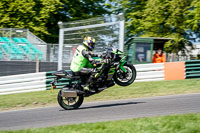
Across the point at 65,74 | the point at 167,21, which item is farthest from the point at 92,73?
the point at 167,21

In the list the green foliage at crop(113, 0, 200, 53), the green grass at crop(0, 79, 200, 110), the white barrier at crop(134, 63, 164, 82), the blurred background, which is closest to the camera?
the green grass at crop(0, 79, 200, 110)

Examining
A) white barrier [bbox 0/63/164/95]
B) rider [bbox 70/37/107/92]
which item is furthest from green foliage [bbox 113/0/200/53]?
rider [bbox 70/37/107/92]

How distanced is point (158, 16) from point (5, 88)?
37.4 feet

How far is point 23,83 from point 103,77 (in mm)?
7134

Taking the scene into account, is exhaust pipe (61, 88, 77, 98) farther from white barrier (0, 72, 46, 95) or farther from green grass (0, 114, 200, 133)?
white barrier (0, 72, 46, 95)

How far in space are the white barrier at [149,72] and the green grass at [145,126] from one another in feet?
24.9

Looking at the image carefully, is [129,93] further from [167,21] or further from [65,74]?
[167,21]

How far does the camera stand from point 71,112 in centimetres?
816

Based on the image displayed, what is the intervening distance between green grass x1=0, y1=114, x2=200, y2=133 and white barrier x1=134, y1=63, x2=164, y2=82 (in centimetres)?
758

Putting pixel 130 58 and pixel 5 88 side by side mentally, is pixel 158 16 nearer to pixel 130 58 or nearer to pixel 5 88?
pixel 130 58

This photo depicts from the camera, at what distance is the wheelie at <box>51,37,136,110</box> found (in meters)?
8.34

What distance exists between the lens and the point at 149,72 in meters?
14.0

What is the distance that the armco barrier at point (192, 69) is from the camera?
14.3 meters

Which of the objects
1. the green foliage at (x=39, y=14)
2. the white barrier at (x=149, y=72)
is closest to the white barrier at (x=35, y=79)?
the white barrier at (x=149, y=72)
